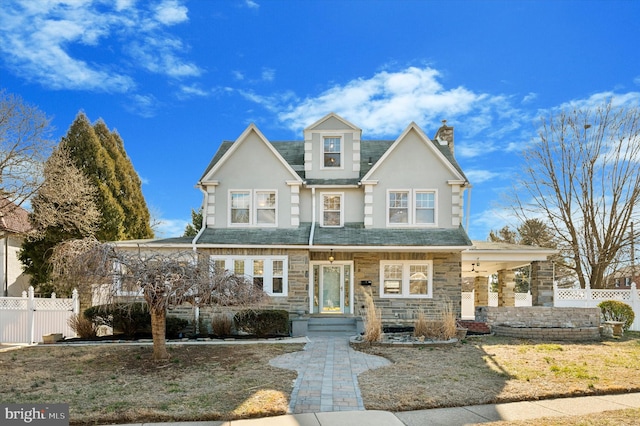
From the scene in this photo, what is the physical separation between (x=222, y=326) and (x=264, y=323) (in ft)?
4.73

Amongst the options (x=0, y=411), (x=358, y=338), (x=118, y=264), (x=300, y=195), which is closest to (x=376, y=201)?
(x=300, y=195)

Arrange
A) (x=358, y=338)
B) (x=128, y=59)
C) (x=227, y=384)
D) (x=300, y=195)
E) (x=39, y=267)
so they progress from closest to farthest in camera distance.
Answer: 1. (x=227, y=384)
2. (x=358, y=338)
3. (x=128, y=59)
4. (x=300, y=195)
5. (x=39, y=267)

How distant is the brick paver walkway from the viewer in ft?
22.8

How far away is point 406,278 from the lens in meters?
18.2

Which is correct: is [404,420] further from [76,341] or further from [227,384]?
[76,341]

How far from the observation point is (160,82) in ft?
53.8

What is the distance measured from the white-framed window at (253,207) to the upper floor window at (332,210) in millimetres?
2045

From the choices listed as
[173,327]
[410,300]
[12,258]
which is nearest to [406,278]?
[410,300]

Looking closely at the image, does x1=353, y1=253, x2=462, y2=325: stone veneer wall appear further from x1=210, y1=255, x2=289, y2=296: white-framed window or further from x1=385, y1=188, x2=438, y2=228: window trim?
x1=210, y1=255, x2=289, y2=296: white-framed window

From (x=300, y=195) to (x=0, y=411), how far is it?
13522 mm

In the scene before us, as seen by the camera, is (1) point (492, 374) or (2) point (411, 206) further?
(2) point (411, 206)

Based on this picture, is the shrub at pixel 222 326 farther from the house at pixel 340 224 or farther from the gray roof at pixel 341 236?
the gray roof at pixel 341 236

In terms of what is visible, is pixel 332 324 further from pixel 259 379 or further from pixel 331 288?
pixel 259 379

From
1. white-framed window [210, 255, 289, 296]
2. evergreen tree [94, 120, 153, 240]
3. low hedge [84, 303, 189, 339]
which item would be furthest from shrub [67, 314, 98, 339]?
evergreen tree [94, 120, 153, 240]
